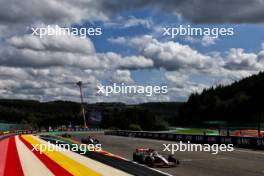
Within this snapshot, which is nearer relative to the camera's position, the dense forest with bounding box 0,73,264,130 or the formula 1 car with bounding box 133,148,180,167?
the formula 1 car with bounding box 133,148,180,167

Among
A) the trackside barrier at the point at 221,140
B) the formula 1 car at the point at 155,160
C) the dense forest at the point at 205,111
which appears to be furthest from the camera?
the dense forest at the point at 205,111

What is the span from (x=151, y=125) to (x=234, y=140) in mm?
80147

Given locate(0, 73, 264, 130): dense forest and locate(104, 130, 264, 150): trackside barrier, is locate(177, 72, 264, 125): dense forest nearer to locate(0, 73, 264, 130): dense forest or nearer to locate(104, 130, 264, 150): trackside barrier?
locate(0, 73, 264, 130): dense forest

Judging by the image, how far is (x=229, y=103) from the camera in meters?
121

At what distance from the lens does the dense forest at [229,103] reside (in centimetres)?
11300

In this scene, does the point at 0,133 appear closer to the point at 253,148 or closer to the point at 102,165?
the point at 253,148

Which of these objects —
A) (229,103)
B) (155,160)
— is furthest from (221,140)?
(229,103)

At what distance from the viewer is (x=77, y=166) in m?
20.5

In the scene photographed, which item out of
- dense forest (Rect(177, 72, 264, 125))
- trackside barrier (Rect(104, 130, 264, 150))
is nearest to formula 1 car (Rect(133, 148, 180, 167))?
trackside barrier (Rect(104, 130, 264, 150))

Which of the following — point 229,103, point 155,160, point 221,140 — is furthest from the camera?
point 229,103

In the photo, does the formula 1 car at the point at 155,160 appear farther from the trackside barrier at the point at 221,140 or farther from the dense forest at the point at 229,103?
the dense forest at the point at 229,103

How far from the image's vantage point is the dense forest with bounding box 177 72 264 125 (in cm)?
11300

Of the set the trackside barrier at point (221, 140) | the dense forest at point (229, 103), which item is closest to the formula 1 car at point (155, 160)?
the trackside barrier at point (221, 140)

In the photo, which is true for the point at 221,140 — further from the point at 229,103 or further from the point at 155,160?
the point at 229,103
